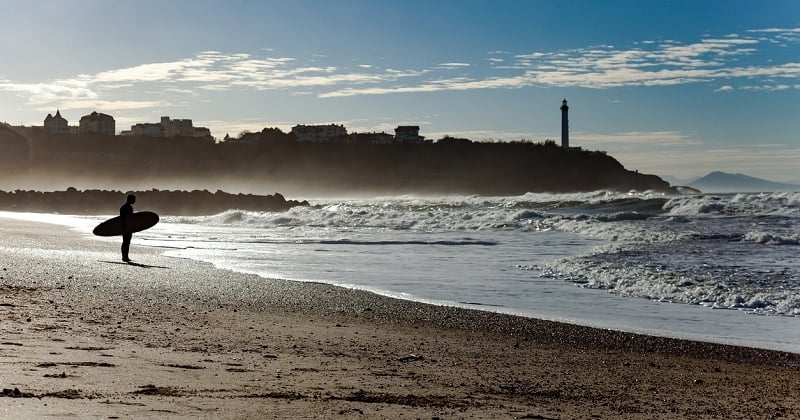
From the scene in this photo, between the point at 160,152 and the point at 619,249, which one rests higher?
the point at 160,152

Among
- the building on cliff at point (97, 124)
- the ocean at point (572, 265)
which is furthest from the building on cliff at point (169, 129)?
the ocean at point (572, 265)

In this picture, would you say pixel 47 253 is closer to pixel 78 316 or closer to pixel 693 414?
pixel 78 316

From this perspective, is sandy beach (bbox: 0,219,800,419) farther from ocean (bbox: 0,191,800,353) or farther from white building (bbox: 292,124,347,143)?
white building (bbox: 292,124,347,143)

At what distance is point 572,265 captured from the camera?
50.6ft

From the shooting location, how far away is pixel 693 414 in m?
5.59

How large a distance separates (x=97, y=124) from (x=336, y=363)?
171035mm

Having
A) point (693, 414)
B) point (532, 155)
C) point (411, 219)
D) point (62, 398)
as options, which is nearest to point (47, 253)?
point (62, 398)

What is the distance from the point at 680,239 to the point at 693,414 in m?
17.3

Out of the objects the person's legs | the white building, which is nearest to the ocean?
the person's legs

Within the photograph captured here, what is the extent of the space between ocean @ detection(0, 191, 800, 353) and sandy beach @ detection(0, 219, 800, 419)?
1232 mm

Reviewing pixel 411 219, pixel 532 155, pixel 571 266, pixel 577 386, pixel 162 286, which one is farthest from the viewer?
pixel 532 155

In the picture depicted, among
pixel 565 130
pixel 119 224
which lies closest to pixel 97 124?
pixel 565 130

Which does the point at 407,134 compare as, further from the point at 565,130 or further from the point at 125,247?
the point at 125,247

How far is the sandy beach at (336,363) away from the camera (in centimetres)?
522
